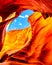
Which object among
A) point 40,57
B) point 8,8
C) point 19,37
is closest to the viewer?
point 40,57

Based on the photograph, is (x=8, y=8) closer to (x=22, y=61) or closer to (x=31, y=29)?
(x=31, y=29)

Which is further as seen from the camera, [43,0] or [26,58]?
[43,0]

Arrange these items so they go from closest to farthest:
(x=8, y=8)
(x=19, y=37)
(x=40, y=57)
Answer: (x=40, y=57) → (x=19, y=37) → (x=8, y=8)

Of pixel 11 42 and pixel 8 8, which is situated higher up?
pixel 8 8

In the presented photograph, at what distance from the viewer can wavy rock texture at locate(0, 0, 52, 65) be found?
1838mm

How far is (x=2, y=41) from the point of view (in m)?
2.00

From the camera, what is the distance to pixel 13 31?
2.00 m

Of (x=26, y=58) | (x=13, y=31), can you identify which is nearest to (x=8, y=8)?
(x=13, y=31)

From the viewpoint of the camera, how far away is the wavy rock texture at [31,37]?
6.03ft

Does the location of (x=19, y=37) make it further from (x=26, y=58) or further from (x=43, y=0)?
(x=43, y=0)

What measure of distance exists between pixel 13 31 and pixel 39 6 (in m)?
0.34

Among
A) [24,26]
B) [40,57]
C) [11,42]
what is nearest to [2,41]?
[11,42]

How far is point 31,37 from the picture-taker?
194cm

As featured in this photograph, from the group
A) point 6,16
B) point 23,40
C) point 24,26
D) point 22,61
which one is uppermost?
point 6,16
